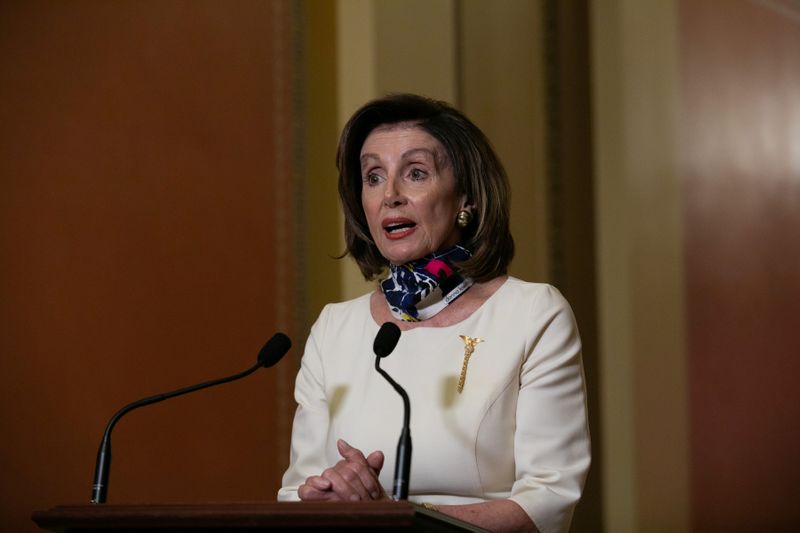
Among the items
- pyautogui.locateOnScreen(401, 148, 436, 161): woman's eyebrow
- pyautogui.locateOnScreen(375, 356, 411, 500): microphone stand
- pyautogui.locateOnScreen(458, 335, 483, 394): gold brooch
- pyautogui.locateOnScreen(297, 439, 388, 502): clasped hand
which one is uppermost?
pyautogui.locateOnScreen(401, 148, 436, 161): woman's eyebrow

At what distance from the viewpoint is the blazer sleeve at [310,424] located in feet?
8.50

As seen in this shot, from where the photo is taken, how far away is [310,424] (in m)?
Result: 2.64

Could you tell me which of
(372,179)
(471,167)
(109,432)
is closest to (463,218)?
(471,167)

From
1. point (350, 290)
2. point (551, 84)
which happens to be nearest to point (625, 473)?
point (350, 290)

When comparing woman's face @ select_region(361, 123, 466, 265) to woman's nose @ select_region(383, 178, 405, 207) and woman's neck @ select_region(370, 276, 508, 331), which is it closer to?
woman's nose @ select_region(383, 178, 405, 207)

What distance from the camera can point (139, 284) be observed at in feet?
13.7

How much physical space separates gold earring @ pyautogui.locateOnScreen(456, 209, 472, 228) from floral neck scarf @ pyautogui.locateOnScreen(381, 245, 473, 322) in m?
0.06

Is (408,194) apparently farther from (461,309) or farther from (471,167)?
(461,309)

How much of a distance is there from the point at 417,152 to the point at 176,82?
193 centimetres

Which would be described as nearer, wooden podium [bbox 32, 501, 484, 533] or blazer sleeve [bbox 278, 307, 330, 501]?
wooden podium [bbox 32, 501, 484, 533]

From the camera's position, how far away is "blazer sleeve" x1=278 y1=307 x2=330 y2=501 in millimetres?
2590

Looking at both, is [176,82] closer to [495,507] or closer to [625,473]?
[625,473]

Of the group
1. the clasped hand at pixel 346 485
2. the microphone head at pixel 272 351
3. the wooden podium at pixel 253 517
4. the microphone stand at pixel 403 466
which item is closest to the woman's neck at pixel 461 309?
the microphone head at pixel 272 351

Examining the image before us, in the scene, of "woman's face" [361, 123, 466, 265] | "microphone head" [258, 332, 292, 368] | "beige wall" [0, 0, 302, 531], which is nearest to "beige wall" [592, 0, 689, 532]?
"beige wall" [0, 0, 302, 531]
